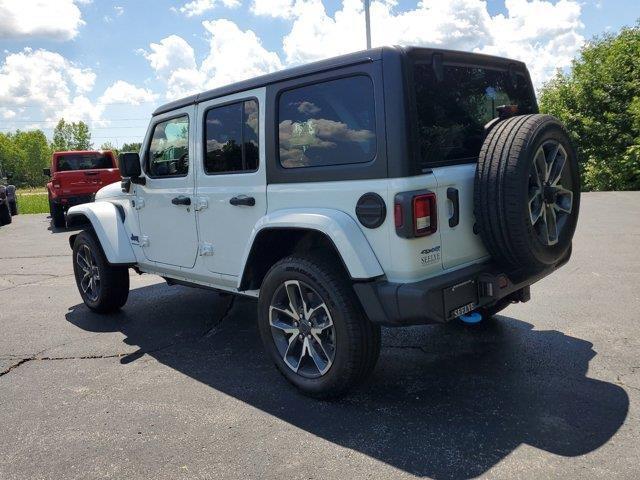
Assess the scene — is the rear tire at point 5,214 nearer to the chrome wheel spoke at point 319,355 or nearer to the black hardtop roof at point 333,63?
the black hardtop roof at point 333,63

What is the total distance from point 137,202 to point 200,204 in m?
1.08

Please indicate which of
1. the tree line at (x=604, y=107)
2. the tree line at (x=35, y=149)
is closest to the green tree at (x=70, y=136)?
the tree line at (x=35, y=149)

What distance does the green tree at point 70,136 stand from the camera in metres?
89.4

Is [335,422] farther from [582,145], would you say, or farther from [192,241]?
[582,145]

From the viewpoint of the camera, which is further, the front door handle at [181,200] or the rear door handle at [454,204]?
the front door handle at [181,200]

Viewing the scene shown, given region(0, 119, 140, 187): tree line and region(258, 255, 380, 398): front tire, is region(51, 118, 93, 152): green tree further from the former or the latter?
region(258, 255, 380, 398): front tire

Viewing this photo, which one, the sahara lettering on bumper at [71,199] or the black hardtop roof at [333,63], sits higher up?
the black hardtop roof at [333,63]

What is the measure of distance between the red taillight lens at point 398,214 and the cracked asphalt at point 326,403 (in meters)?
1.14

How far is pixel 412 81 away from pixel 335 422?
1966 millimetres

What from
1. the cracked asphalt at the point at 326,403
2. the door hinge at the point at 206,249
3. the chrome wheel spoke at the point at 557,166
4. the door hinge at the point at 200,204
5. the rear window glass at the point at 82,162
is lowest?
the cracked asphalt at the point at 326,403

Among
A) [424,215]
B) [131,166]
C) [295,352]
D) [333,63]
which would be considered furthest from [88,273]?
[424,215]

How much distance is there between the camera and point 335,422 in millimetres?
3074

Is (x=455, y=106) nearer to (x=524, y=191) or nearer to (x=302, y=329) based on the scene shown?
(x=524, y=191)

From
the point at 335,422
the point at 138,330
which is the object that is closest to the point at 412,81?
the point at 335,422
